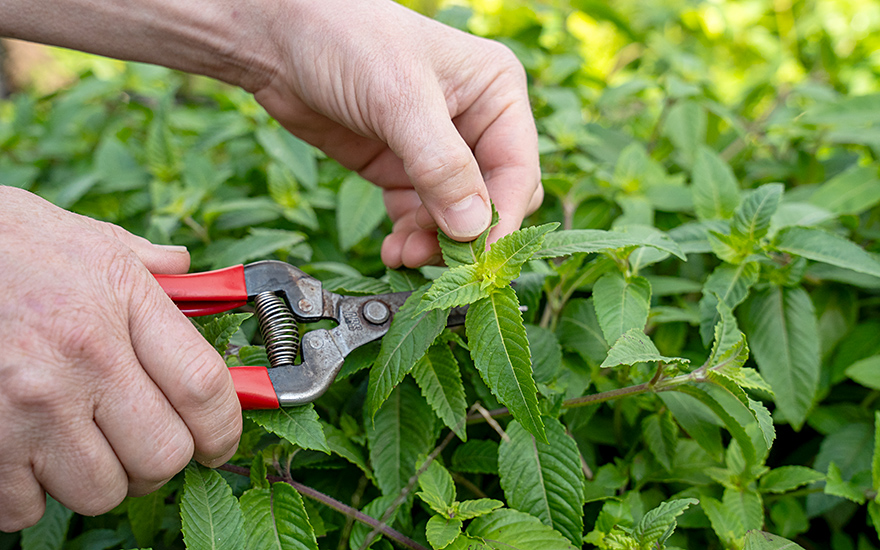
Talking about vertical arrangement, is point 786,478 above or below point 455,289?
below

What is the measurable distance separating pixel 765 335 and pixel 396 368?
1083 millimetres

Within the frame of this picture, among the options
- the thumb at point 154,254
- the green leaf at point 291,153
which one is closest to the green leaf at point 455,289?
the thumb at point 154,254

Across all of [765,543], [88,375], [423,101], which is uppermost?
[423,101]

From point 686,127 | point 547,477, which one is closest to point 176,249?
point 547,477

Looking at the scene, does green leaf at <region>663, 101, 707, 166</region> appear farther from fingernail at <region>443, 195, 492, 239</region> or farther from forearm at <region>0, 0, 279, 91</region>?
forearm at <region>0, 0, 279, 91</region>

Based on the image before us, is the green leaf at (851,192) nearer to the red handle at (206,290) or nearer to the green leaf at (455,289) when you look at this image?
the green leaf at (455,289)

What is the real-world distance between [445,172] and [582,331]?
0.60 meters

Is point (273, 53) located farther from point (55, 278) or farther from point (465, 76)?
point (55, 278)

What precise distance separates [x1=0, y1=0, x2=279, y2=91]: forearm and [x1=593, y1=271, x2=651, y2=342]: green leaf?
117 cm

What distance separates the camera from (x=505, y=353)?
3.81 feet

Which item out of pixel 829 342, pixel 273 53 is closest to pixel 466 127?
pixel 273 53

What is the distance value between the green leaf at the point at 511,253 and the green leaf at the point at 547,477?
37 centimetres

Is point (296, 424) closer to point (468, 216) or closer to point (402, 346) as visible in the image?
point (402, 346)

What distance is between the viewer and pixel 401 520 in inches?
53.0
